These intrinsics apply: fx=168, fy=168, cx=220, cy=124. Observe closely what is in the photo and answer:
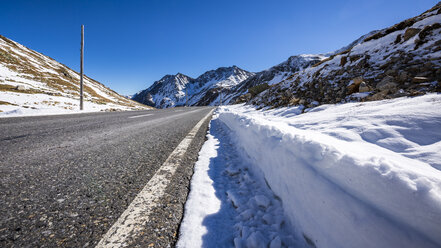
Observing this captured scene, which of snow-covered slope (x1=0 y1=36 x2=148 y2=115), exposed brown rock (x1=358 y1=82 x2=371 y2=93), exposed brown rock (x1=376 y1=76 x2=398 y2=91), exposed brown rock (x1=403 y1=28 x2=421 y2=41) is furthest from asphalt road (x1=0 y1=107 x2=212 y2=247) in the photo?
snow-covered slope (x1=0 y1=36 x2=148 y2=115)

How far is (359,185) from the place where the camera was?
2.49 ft

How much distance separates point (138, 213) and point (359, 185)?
49.9 inches

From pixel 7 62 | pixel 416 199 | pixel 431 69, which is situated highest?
pixel 7 62

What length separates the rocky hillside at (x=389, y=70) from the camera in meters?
3.49

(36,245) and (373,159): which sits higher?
(373,159)

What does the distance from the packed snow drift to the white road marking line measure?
0.27m

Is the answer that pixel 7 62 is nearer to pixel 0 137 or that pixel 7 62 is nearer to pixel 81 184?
pixel 0 137

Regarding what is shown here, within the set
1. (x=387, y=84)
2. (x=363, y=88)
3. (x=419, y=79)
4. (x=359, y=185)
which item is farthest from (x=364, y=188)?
(x=363, y=88)

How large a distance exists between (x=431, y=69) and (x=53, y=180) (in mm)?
6419

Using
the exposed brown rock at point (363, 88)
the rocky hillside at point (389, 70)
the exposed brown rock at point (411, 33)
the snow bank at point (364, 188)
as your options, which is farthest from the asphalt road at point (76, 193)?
the exposed brown rock at point (411, 33)

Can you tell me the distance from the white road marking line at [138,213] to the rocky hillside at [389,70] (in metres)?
4.09

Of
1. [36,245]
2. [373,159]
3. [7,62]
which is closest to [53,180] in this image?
[36,245]

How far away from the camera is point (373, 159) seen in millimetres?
833

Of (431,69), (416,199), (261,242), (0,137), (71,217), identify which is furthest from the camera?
(431,69)
